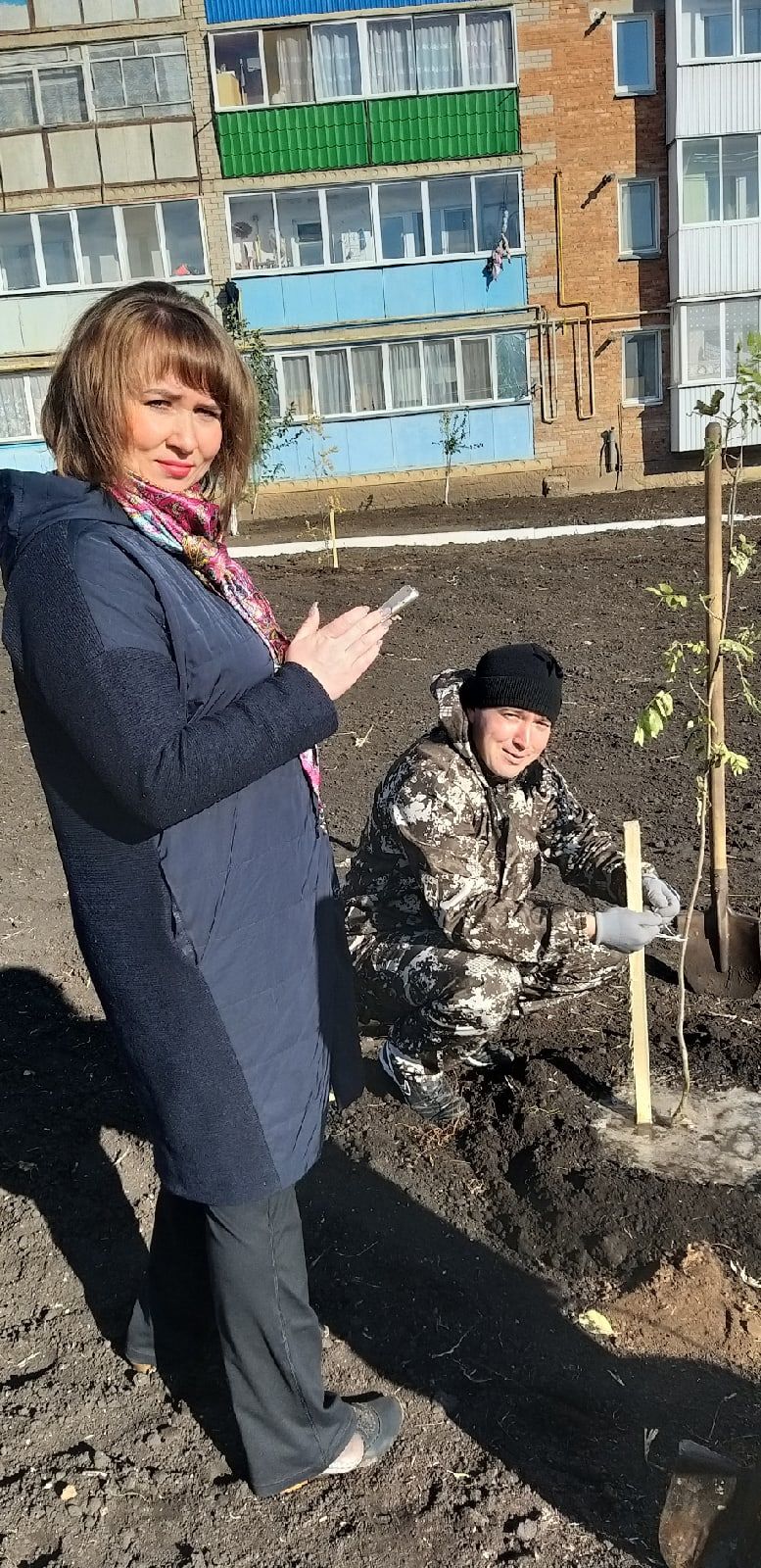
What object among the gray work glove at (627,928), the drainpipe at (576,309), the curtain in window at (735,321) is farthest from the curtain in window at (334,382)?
the gray work glove at (627,928)

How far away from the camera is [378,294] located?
69.0 feet

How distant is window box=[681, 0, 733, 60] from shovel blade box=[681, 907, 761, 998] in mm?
21124

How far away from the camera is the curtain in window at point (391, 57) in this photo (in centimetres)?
2002

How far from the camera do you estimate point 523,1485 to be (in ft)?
6.54

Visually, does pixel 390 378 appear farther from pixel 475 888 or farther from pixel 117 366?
pixel 117 366

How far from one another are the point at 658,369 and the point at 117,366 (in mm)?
22100

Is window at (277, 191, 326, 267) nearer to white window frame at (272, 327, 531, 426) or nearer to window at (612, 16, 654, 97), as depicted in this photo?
white window frame at (272, 327, 531, 426)

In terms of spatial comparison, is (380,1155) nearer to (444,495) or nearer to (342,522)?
(342,522)

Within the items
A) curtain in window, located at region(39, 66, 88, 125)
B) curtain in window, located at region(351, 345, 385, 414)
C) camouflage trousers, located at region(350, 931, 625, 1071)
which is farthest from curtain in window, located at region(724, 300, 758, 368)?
Result: camouflage trousers, located at region(350, 931, 625, 1071)

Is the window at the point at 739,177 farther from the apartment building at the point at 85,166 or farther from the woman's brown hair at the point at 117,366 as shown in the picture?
the woman's brown hair at the point at 117,366

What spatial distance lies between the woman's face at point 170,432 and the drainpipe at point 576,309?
21.4 meters

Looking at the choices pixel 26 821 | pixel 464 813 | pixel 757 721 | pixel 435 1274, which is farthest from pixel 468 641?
pixel 435 1274

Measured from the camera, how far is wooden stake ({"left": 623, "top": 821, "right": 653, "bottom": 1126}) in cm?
275

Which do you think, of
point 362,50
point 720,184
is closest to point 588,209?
point 720,184
